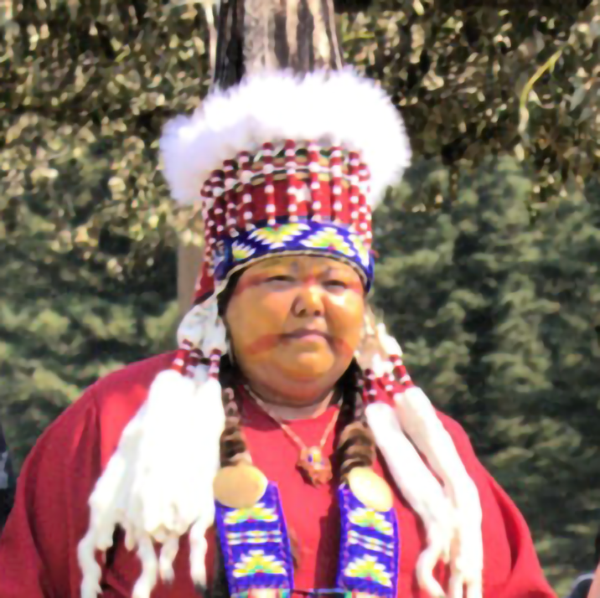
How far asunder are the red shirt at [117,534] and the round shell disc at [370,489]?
0.14 feet

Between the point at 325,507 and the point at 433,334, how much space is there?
43.5 feet

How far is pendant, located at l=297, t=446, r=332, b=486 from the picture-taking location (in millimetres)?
2729

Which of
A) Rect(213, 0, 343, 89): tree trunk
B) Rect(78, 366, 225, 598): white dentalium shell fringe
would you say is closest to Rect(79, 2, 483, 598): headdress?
Rect(78, 366, 225, 598): white dentalium shell fringe

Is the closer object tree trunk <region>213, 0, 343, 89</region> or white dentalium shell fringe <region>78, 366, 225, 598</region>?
white dentalium shell fringe <region>78, 366, 225, 598</region>

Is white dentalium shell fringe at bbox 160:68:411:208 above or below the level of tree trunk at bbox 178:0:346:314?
below

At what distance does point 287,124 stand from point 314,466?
77 cm

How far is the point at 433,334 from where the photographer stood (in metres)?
15.9

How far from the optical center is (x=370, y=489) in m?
2.72

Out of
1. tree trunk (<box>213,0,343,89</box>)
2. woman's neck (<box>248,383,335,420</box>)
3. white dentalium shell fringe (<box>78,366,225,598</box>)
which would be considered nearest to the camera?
white dentalium shell fringe (<box>78,366,225,598</box>)

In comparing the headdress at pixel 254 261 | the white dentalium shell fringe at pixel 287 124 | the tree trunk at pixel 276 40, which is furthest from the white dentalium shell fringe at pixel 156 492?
the tree trunk at pixel 276 40

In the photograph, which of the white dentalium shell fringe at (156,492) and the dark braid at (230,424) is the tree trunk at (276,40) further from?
the white dentalium shell fringe at (156,492)

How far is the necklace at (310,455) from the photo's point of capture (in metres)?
2.73

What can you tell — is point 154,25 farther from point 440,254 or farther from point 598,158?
point 440,254

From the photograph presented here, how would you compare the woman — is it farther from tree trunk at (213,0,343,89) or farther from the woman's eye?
tree trunk at (213,0,343,89)
